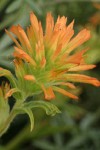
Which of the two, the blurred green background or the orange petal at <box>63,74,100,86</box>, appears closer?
the orange petal at <box>63,74,100,86</box>

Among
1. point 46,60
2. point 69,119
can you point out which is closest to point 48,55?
point 46,60

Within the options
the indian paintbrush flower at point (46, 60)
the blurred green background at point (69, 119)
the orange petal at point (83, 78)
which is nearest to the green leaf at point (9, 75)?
the indian paintbrush flower at point (46, 60)

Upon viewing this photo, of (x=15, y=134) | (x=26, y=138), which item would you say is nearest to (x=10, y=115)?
(x=26, y=138)

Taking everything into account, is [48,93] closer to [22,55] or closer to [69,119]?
[22,55]

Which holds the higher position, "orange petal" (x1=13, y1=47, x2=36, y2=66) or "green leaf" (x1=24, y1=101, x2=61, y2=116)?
"orange petal" (x1=13, y1=47, x2=36, y2=66)

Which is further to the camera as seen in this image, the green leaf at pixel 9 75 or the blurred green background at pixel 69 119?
the blurred green background at pixel 69 119

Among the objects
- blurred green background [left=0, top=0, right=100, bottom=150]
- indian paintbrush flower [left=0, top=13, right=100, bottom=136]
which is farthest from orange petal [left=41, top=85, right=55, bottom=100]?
blurred green background [left=0, top=0, right=100, bottom=150]

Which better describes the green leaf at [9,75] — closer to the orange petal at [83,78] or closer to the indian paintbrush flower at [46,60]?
the indian paintbrush flower at [46,60]

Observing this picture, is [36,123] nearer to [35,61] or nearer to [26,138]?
[26,138]

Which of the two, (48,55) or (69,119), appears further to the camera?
(69,119)

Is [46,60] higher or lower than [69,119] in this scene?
higher

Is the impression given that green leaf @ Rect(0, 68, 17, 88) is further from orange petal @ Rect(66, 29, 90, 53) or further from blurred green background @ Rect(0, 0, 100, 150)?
blurred green background @ Rect(0, 0, 100, 150)
